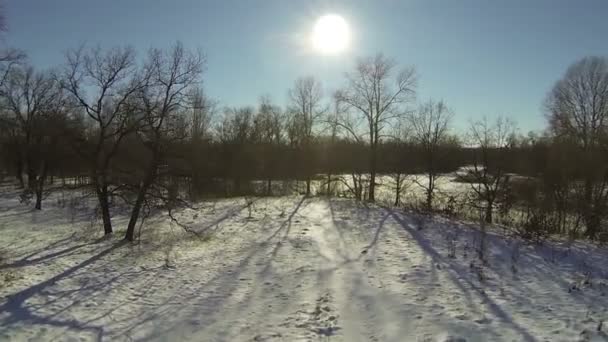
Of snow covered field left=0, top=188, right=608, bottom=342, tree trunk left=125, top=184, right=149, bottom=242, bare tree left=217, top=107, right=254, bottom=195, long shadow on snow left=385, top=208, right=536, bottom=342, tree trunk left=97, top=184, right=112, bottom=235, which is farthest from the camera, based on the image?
bare tree left=217, top=107, right=254, bottom=195

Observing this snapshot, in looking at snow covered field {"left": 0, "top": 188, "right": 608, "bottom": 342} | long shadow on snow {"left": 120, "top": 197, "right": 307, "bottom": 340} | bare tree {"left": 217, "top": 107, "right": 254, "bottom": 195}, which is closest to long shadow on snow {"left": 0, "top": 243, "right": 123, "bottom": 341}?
snow covered field {"left": 0, "top": 188, "right": 608, "bottom": 342}

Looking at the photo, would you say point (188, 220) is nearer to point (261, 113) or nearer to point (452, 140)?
point (452, 140)

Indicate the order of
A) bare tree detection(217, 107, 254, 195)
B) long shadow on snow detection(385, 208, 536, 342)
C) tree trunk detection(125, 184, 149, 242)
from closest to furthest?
1. long shadow on snow detection(385, 208, 536, 342)
2. tree trunk detection(125, 184, 149, 242)
3. bare tree detection(217, 107, 254, 195)

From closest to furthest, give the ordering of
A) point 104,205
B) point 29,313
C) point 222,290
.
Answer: point 29,313 < point 222,290 < point 104,205

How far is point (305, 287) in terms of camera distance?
28.3 feet

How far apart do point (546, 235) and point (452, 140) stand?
1640cm

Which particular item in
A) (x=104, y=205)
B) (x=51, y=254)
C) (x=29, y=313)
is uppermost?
(x=104, y=205)

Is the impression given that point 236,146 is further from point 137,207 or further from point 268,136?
point 137,207

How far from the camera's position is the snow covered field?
6.51 metres

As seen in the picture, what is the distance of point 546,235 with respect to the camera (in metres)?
12.7

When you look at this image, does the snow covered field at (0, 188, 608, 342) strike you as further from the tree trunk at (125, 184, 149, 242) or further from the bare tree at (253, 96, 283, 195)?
the bare tree at (253, 96, 283, 195)

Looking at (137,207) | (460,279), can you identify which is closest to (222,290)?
(460,279)

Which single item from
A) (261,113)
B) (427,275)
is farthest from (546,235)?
(261,113)

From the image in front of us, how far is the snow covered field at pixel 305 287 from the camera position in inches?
256
